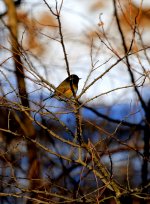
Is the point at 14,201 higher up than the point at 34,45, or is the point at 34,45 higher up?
the point at 34,45

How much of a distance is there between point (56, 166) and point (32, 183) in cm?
67

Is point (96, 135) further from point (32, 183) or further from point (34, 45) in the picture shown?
point (34, 45)

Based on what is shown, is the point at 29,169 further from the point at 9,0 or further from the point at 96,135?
the point at 9,0

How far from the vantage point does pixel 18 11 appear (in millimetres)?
5184

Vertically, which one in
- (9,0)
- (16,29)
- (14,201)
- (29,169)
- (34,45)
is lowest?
(14,201)

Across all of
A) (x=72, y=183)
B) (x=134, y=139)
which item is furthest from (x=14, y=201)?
(x=134, y=139)

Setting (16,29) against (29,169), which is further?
(16,29)

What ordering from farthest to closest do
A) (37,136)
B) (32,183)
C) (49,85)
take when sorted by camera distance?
(37,136) → (32,183) → (49,85)

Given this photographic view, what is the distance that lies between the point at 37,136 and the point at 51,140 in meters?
0.23

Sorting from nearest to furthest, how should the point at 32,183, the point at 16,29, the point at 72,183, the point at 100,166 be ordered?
the point at 100,166 < the point at 32,183 < the point at 72,183 < the point at 16,29

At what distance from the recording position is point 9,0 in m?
5.18

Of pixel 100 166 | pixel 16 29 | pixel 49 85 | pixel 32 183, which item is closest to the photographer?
pixel 49 85

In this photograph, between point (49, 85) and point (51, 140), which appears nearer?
point (49, 85)

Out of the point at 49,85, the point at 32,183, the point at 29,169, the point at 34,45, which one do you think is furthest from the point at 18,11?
the point at 49,85
